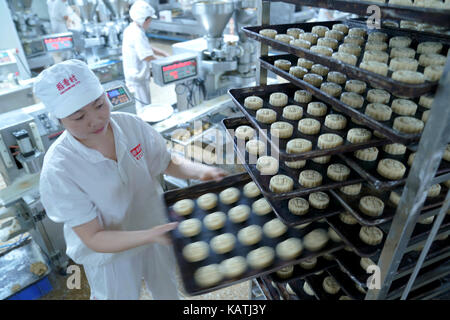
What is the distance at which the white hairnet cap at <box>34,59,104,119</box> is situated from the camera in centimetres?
109

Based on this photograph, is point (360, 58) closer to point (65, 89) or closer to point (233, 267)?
point (233, 267)

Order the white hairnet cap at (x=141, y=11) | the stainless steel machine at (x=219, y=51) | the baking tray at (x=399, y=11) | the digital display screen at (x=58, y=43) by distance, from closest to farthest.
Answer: the baking tray at (x=399, y=11), the stainless steel machine at (x=219, y=51), the white hairnet cap at (x=141, y=11), the digital display screen at (x=58, y=43)

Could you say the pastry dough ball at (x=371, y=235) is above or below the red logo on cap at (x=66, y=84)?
below

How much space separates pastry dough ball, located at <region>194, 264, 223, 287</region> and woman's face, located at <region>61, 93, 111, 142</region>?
0.68m

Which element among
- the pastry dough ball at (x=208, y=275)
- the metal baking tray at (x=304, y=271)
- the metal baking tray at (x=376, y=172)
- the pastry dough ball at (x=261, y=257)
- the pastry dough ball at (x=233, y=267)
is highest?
the metal baking tray at (x=376, y=172)

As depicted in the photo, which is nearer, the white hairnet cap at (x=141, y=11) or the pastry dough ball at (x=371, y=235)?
the pastry dough ball at (x=371, y=235)

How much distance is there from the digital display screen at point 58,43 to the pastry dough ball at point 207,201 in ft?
13.8

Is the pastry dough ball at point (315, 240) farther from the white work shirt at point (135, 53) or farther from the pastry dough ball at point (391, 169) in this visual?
the white work shirt at point (135, 53)

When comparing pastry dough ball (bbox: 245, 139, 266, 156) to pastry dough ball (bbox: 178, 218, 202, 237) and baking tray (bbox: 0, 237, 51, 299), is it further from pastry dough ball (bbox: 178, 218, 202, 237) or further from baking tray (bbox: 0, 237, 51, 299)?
baking tray (bbox: 0, 237, 51, 299)

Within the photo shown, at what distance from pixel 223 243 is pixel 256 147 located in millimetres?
394

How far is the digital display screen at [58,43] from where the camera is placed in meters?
4.24

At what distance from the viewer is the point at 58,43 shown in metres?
4.30

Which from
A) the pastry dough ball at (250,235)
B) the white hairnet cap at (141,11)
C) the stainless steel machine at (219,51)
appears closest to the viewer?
the pastry dough ball at (250,235)

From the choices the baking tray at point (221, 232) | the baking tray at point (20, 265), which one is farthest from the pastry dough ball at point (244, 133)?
the baking tray at point (20, 265)
